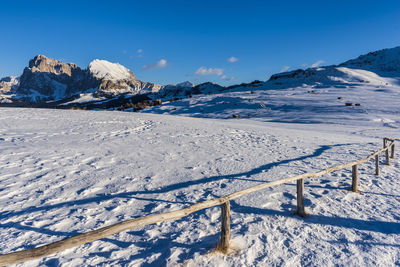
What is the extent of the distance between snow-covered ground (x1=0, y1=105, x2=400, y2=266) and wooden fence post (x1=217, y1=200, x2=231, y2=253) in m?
0.19

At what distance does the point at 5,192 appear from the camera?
225 inches

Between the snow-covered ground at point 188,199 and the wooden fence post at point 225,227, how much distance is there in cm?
19

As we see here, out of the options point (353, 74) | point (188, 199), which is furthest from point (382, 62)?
point (188, 199)

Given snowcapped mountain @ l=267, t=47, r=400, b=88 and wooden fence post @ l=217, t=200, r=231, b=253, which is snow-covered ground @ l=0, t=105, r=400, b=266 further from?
snowcapped mountain @ l=267, t=47, r=400, b=88

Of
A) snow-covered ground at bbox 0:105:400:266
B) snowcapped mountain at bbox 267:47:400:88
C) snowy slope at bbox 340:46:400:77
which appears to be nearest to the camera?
snow-covered ground at bbox 0:105:400:266

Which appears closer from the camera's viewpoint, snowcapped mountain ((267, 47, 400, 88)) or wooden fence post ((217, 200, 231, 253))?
wooden fence post ((217, 200, 231, 253))

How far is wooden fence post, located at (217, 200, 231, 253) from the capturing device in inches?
140

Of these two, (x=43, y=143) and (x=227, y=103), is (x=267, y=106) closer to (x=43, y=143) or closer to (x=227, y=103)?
(x=227, y=103)

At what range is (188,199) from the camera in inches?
223

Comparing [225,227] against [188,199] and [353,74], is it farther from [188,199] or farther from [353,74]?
[353,74]

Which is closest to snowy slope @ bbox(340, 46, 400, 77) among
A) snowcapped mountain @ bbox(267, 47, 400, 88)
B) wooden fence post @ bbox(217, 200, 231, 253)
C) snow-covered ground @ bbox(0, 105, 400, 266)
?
snowcapped mountain @ bbox(267, 47, 400, 88)

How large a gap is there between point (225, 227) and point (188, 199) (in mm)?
2225

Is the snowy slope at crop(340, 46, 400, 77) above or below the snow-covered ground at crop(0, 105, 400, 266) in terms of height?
above

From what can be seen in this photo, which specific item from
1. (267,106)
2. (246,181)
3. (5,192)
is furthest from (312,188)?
(267,106)
